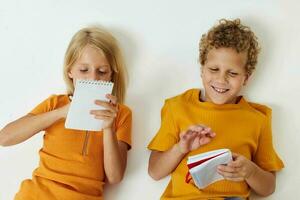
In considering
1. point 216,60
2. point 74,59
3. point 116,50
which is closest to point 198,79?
point 216,60

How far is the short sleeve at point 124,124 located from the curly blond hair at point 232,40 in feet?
0.99

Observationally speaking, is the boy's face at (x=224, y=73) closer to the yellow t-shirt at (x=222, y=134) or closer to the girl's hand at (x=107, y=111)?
the yellow t-shirt at (x=222, y=134)

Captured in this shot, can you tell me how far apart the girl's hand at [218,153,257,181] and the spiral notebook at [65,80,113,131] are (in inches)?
14.8

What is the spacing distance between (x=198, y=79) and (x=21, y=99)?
25.1 inches

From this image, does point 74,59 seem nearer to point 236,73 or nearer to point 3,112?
point 3,112

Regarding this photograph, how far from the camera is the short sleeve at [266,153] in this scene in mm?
1350

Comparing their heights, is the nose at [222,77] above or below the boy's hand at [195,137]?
above

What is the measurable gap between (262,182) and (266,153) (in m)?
0.11

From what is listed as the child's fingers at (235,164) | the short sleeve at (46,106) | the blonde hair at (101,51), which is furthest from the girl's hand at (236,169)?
the short sleeve at (46,106)

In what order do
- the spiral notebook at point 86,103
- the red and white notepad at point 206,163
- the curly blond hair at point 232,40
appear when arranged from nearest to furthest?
the red and white notepad at point 206,163 < the spiral notebook at point 86,103 < the curly blond hair at point 232,40

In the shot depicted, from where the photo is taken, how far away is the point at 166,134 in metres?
1.38

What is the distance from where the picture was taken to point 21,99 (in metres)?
1.56

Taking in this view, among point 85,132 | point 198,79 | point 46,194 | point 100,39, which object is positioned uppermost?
point 100,39

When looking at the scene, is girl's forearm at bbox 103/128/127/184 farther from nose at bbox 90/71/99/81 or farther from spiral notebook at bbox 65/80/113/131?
nose at bbox 90/71/99/81
